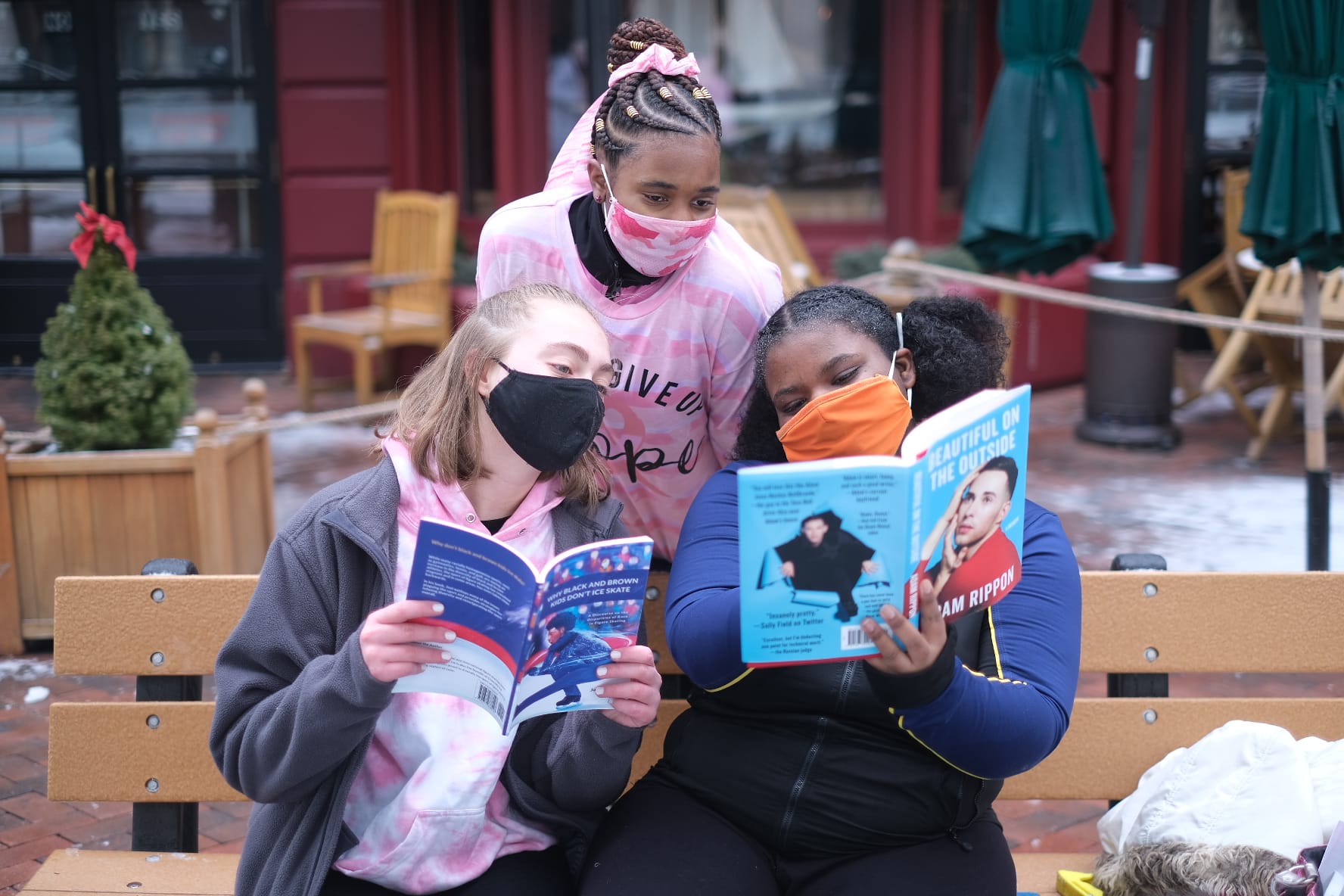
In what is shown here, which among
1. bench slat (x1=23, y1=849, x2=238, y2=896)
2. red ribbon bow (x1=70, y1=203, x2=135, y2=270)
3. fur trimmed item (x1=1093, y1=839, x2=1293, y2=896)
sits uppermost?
red ribbon bow (x1=70, y1=203, x2=135, y2=270)

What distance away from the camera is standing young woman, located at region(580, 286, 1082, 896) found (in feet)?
6.83

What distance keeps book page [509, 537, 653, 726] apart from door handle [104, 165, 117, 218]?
8850mm

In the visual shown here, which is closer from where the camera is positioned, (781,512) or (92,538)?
(781,512)

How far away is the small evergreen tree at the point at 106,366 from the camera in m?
4.69

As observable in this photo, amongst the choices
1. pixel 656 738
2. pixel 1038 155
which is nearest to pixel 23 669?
pixel 656 738

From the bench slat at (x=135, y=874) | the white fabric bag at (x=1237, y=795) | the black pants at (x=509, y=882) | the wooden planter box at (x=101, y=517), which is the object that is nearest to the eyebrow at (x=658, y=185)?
the black pants at (x=509, y=882)

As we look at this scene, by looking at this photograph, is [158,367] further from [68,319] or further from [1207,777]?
[1207,777]

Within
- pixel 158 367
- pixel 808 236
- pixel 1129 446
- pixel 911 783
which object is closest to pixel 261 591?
pixel 911 783

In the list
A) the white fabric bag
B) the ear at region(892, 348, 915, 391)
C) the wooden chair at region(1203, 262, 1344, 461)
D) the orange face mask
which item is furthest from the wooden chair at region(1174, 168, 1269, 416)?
the orange face mask

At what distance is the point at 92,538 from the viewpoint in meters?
4.75

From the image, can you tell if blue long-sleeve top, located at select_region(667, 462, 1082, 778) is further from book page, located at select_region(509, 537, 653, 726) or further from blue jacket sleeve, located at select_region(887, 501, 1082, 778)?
book page, located at select_region(509, 537, 653, 726)

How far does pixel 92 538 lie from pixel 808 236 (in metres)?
5.75

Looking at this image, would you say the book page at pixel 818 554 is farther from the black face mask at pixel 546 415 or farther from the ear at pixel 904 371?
the ear at pixel 904 371

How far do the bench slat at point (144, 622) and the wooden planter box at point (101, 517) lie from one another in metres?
2.24
